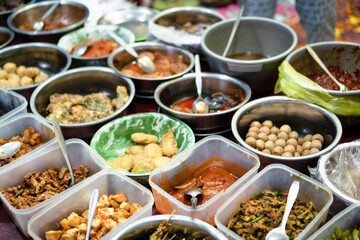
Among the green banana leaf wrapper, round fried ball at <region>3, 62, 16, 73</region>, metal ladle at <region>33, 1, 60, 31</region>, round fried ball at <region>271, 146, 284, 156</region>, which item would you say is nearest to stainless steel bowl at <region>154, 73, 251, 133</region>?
the green banana leaf wrapper

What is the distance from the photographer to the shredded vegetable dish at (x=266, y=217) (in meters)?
1.51

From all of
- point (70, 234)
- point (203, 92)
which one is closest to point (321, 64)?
point (203, 92)

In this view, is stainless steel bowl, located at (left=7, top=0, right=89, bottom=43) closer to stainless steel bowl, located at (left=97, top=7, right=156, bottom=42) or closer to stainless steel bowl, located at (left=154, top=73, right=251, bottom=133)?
stainless steel bowl, located at (left=97, top=7, right=156, bottom=42)

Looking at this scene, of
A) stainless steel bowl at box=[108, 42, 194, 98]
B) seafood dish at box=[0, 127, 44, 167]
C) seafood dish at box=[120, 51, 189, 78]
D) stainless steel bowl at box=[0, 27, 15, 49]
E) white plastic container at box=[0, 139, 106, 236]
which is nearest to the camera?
white plastic container at box=[0, 139, 106, 236]

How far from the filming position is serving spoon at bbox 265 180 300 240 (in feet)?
4.72

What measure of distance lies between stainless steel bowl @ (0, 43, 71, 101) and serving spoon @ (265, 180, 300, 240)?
6.28 feet

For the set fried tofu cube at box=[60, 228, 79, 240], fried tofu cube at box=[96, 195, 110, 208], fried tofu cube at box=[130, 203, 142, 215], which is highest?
fried tofu cube at box=[130, 203, 142, 215]

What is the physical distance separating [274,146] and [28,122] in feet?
4.47

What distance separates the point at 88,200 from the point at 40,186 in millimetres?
248

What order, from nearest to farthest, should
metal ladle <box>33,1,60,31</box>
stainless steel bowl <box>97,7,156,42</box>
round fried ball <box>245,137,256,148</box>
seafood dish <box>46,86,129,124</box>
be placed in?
round fried ball <box>245,137,256,148</box> → seafood dish <box>46,86,129,124</box> → metal ladle <box>33,1,60,31</box> → stainless steel bowl <box>97,7,156,42</box>

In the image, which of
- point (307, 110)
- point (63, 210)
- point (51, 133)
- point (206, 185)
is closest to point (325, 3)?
point (307, 110)

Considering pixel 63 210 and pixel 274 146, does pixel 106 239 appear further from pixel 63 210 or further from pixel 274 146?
pixel 274 146

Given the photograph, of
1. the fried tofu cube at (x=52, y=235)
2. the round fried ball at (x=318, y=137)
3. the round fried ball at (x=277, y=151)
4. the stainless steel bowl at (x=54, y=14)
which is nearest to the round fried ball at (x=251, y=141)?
the round fried ball at (x=277, y=151)

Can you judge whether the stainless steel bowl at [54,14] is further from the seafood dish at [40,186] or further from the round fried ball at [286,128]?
the round fried ball at [286,128]
